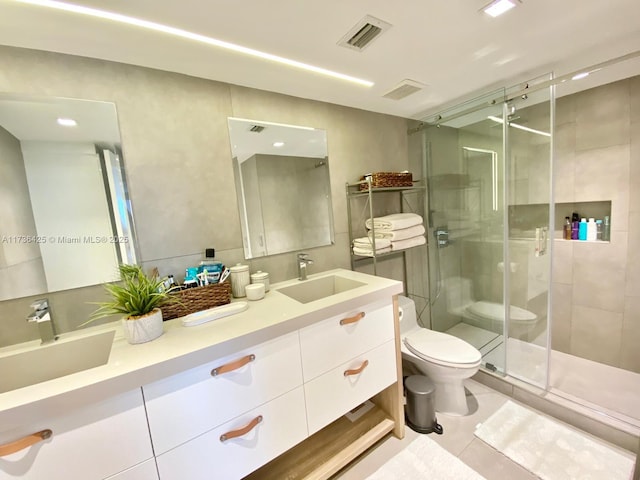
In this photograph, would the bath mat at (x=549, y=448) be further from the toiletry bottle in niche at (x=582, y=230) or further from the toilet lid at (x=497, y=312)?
the toiletry bottle in niche at (x=582, y=230)

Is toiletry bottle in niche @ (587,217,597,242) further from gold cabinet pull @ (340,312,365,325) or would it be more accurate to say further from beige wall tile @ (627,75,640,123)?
gold cabinet pull @ (340,312,365,325)

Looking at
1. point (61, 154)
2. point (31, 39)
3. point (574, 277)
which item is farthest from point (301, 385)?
point (574, 277)

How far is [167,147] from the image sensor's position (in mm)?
1288

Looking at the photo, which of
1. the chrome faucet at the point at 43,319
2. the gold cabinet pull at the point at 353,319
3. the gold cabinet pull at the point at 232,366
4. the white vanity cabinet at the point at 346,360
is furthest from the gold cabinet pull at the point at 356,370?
the chrome faucet at the point at 43,319

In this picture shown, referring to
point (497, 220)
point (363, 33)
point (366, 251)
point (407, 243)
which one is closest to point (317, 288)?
point (366, 251)

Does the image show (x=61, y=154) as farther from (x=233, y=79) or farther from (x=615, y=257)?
(x=615, y=257)

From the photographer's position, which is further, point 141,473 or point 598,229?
point 598,229

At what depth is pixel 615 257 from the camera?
1891 millimetres

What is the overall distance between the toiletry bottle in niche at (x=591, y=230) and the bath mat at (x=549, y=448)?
4.63 feet

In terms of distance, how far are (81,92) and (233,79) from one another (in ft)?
2.24

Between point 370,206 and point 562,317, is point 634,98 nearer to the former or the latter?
point 562,317

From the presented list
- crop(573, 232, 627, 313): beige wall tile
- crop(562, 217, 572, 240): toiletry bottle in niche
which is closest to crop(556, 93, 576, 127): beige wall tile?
crop(562, 217, 572, 240): toiletry bottle in niche

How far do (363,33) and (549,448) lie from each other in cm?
229

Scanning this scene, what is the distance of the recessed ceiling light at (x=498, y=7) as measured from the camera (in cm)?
98
